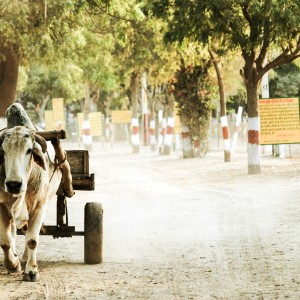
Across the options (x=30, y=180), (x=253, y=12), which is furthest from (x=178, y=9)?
(x=30, y=180)

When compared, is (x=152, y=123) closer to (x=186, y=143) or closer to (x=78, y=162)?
(x=186, y=143)

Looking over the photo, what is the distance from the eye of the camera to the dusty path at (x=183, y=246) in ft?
24.6

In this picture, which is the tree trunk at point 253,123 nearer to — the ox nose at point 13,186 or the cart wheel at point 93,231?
the cart wheel at point 93,231

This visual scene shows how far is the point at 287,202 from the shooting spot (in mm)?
15703

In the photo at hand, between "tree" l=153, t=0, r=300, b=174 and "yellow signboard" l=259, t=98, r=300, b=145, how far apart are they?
1.13m

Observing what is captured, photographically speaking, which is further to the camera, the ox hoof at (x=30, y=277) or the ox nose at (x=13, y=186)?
the ox hoof at (x=30, y=277)

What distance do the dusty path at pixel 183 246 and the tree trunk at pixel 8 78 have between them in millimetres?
3300

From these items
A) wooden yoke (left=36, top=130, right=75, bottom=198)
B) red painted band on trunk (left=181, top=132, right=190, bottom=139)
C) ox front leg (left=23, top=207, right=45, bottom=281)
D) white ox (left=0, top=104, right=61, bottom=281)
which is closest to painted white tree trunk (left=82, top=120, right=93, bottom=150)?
red painted band on trunk (left=181, top=132, right=190, bottom=139)

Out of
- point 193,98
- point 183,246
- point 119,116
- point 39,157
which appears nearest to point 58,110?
point 119,116

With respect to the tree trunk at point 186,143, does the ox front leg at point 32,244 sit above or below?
below

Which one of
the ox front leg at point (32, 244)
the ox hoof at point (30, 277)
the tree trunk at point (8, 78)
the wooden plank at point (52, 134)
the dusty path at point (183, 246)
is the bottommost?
the dusty path at point (183, 246)

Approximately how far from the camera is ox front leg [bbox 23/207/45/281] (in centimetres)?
789

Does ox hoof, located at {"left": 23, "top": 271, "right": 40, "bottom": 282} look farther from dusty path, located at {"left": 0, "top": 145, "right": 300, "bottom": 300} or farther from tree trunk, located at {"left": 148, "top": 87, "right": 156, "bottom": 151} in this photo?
tree trunk, located at {"left": 148, "top": 87, "right": 156, "bottom": 151}

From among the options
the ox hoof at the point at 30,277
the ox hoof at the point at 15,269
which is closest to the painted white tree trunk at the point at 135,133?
the ox hoof at the point at 15,269
